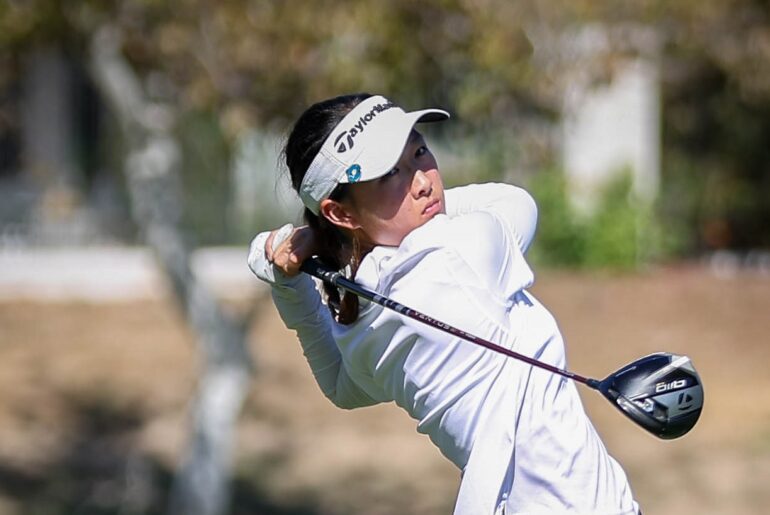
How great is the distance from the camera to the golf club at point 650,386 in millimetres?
2896

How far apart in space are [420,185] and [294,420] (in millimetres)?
9571

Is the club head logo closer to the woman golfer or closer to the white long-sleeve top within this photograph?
the woman golfer

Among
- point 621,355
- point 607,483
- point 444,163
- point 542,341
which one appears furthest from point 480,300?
point 444,163

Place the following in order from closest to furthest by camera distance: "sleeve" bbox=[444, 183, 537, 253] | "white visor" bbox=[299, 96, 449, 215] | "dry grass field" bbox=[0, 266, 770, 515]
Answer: "white visor" bbox=[299, 96, 449, 215]
"sleeve" bbox=[444, 183, 537, 253]
"dry grass field" bbox=[0, 266, 770, 515]

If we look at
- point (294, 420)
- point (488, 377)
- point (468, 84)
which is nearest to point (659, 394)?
point (488, 377)

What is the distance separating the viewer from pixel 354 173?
300cm

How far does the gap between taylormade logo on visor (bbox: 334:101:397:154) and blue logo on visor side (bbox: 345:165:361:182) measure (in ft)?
0.13

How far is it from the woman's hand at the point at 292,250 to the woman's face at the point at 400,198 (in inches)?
5.2

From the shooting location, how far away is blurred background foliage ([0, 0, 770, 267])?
855cm

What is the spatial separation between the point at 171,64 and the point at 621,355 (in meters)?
5.94

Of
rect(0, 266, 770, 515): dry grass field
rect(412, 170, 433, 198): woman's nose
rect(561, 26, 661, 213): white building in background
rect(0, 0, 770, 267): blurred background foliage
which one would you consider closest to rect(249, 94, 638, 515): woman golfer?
rect(412, 170, 433, 198): woman's nose

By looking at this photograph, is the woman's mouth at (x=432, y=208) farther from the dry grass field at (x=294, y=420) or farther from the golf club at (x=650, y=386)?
the dry grass field at (x=294, y=420)

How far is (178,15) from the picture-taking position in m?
8.46

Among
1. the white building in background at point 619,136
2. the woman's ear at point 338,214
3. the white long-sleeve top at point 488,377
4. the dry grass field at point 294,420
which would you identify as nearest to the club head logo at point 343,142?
the woman's ear at point 338,214
